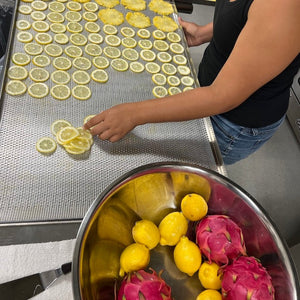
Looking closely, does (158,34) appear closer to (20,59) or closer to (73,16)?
(73,16)

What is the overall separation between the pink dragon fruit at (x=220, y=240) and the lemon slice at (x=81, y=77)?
0.93 meters

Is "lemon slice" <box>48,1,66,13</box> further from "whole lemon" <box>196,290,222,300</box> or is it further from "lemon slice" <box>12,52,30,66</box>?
"whole lemon" <box>196,290,222,300</box>

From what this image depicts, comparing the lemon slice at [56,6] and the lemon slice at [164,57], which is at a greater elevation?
the lemon slice at [56,6]

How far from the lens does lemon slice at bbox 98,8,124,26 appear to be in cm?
177

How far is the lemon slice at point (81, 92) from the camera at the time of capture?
1.39m

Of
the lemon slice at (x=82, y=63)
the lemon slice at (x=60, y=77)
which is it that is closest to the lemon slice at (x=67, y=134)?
the lemon slice at (x=60, y=77)

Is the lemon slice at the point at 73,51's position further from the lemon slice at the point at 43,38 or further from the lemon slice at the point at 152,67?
the lemon slice at the point at 152,67

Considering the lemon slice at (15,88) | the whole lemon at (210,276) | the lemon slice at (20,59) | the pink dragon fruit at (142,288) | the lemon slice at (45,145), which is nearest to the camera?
the pink dragon fruit at (142,288)

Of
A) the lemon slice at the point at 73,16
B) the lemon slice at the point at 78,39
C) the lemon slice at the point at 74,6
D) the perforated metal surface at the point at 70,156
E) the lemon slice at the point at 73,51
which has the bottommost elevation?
the perforated metal surface at the point at 70,156

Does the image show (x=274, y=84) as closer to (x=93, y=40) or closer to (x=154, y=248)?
(x=154, y=248)

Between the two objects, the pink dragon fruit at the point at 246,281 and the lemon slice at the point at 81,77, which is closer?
the pink dragon fruit at the point at 246,281

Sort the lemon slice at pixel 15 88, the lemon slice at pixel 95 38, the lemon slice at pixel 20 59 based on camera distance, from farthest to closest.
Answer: the lemon slice at pixel 95 38 → the lemon slice at pixel 20 59 → the lemon slice at pixel 15 88

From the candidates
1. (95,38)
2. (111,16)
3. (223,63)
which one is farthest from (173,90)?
(111,16)

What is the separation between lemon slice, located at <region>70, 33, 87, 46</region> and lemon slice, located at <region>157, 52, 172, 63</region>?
1.37ft
